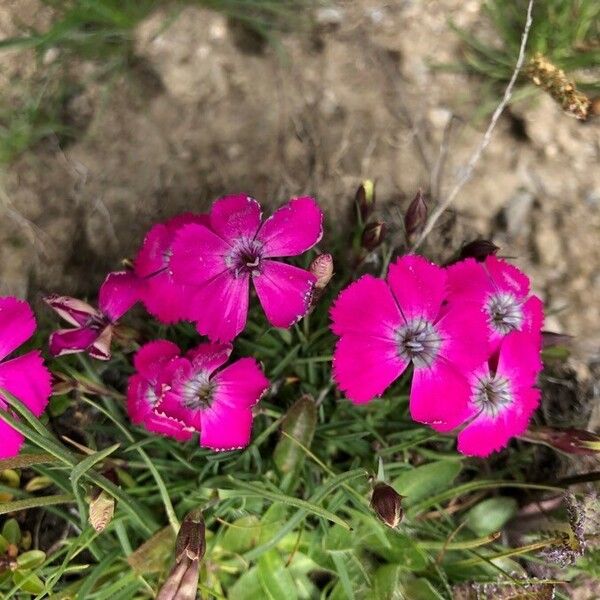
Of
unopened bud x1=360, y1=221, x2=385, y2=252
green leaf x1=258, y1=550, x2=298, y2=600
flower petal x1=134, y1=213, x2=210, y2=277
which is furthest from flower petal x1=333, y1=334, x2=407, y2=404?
green leaf x1=258, y1=550, x2=298, y2=600

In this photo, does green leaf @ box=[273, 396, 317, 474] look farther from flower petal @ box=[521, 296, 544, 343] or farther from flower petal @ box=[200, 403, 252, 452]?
flower petal @ box=[521, 296, 544, 343]

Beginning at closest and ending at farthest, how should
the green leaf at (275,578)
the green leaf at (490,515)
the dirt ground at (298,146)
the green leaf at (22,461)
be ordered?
the green leaf at (22,461)
the green leaf at (275,578)
the green leaf at (490,515)
the dirt ground at (298,146)

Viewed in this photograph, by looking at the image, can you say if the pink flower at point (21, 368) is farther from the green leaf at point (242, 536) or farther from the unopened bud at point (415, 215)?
the unopened bud at point (415, 215)

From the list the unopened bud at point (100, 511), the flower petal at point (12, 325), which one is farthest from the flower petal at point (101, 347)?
the unopened bud at point (100, 511)

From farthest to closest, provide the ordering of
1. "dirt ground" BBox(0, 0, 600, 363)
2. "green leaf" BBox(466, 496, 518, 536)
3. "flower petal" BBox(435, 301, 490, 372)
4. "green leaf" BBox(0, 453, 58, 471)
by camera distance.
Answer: "dirt ground" BBox(0, 0, 600, 363) < "green leaf" BBox(466, 496, 518, 536) < "flower petal" BBox(435, 301, 490, 372) < "green leaf" BBox(0, 453, 58, 471)

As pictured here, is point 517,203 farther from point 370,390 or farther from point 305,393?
point 370,390
